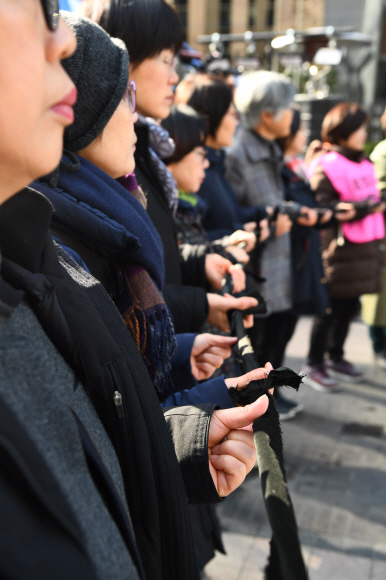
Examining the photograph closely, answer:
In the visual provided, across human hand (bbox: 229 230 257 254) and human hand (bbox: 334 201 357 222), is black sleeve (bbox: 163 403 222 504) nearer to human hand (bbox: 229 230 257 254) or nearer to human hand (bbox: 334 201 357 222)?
human hand (bbox: 229 230 257 254)

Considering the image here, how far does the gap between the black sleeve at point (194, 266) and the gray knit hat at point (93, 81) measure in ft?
3.24

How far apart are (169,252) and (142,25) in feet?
2.51

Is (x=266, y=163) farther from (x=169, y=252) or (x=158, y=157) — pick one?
(x=169, y=252)

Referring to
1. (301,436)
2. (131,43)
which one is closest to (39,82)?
(131,43)

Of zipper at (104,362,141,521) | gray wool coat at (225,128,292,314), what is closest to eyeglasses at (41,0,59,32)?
zipper at (104,362,141,521)

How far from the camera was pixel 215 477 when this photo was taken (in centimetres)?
112

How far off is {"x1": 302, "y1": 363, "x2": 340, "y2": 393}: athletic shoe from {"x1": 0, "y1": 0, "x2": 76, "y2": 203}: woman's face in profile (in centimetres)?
397

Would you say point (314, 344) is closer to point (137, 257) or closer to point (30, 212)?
point (137, 257)

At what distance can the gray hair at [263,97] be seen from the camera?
3.55 metres

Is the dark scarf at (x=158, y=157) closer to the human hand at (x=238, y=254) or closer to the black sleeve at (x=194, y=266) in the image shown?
the black sleeve at (x=194, y=266)

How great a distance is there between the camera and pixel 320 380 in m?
4.48

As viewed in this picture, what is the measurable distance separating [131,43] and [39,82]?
1.28 meters

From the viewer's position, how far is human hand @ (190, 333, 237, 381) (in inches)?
64.0

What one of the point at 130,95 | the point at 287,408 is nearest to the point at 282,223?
the point at 287,408
